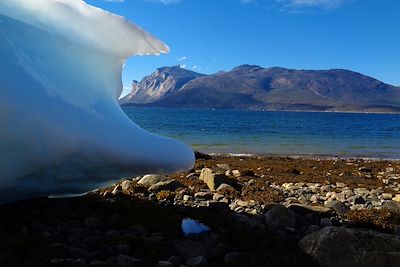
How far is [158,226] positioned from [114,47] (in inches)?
130

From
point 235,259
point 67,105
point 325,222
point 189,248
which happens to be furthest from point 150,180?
point 235,259

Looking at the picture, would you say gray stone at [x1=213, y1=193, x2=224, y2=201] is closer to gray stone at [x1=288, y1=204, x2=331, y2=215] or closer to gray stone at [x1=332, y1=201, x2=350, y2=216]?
gray stone at [x1=288, y1=204, x2=331, y2=215]

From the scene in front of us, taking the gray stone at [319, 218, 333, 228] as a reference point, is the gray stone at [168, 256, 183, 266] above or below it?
below

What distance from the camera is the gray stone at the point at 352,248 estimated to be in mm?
7055

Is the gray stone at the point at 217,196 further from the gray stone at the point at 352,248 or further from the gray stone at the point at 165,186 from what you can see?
the gray stone at the point at 352,248

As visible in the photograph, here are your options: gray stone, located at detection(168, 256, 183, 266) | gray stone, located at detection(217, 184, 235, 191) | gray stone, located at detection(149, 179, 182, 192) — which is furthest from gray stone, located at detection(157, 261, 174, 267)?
gray stone, located at detection(217, 184, 235, 191)

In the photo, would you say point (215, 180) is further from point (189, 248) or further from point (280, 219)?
point (189, 248)

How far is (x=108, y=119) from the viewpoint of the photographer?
26.4 feet

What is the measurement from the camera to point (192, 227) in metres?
8.54

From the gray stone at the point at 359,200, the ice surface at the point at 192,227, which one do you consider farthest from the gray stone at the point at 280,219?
the gray stone at the point at 359,200

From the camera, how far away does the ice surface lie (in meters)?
8.46

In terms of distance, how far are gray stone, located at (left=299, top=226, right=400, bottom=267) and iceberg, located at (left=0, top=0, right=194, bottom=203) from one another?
8.57 ft

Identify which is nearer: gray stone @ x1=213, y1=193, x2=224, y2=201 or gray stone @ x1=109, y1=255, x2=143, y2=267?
gray stone @ x1=109, y1=255, x2=143, y2=267

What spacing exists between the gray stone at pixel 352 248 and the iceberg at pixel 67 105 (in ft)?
8.57
